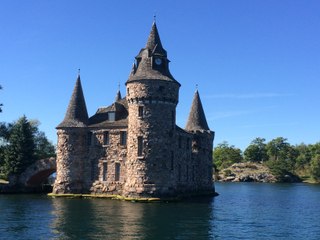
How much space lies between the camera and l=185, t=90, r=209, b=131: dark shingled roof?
2667 inches

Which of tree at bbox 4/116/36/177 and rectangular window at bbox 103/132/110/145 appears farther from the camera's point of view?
tree at bbox 4/116/36/177

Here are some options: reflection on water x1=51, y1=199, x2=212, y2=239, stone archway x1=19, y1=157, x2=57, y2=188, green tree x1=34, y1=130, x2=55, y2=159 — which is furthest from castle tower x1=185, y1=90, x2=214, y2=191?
green tree x1=34, y1=130, x2=55, y2=159

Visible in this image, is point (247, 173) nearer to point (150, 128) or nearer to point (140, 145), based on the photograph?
point (140, 145)

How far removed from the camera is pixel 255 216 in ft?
141

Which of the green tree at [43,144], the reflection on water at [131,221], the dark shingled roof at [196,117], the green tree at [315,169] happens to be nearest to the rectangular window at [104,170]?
the reflection on water at [131,221]

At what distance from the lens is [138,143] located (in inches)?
2076

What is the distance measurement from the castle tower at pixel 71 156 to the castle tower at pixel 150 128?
7948 millimetres

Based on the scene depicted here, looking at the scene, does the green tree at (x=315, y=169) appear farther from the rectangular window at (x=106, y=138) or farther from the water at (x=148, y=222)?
the rectangular window at (x=106, y=138)

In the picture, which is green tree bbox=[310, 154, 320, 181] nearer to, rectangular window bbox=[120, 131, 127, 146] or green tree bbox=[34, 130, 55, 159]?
green tree bbox=[34, 130, 55, 159]

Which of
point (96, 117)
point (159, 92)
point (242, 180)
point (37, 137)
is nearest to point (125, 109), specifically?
point (96, 117)

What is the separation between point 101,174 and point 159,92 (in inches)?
528

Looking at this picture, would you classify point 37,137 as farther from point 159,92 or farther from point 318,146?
point 318,146

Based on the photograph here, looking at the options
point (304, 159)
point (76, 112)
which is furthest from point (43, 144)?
point (304, 159)

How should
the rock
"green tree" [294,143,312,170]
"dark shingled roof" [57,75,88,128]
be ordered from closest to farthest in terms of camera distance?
"dark shingled roof" [57,75,88,128] → the rock → "green tree" [294,143,312,170]
